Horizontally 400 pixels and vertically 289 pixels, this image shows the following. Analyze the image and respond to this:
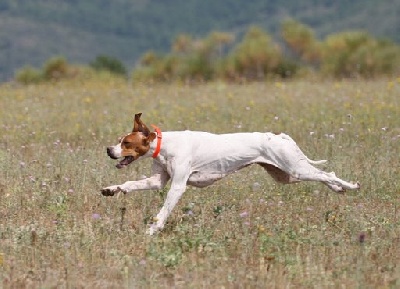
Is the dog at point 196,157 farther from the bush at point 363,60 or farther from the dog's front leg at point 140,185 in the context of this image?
the bush at point 363,60

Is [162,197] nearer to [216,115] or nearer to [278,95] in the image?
[216,115]

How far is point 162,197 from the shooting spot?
1029 cm

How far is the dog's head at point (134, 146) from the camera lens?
9.20 metres

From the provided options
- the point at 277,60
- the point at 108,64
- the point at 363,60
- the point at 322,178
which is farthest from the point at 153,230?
the point at 108,64

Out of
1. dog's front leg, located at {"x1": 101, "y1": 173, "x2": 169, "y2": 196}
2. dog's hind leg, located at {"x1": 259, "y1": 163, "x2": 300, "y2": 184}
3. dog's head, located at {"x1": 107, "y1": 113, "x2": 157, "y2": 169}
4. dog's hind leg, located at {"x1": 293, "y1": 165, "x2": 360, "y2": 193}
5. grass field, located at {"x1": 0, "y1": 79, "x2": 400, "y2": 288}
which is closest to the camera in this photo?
grass field, located at {"x1": 0, "y1": 79, "x2": 400, "y2": 288}

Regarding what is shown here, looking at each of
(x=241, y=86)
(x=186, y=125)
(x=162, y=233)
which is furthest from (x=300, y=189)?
(x=241, y=86)

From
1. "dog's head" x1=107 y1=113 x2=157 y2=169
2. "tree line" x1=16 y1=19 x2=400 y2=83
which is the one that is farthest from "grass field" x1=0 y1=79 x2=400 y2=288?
"tree line" x1=16 y1=19 x2=400 y2=83

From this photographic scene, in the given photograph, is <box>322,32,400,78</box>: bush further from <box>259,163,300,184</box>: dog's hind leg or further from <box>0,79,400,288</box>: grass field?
<box>259,163,300,184</box>: dog's hind leg

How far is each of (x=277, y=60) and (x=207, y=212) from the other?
33.0m

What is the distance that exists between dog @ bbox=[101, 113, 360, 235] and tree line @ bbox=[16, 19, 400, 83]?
593 inches

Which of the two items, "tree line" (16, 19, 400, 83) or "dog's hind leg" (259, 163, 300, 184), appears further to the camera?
"tree line" (16, 19, 400, 83)

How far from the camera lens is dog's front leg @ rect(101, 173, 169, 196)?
933cm

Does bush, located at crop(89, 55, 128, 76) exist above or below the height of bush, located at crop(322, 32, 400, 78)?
below

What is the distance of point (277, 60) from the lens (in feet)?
139
